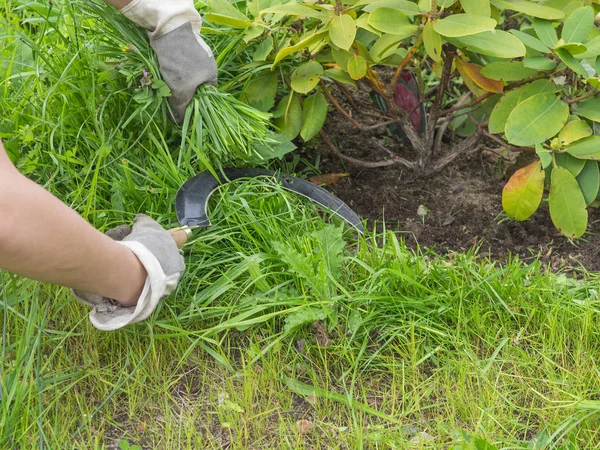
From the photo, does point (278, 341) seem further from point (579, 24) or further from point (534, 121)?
point (579, 24)

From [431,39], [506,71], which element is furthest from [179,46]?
[506,71]

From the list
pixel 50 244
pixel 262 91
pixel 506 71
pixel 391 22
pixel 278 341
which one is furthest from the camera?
pixel 262 91

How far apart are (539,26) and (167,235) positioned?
121 centimetres

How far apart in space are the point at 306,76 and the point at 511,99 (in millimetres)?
618

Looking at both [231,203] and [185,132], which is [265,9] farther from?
[231,203]

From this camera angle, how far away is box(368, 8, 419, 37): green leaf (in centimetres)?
196

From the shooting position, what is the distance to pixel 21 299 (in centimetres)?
197

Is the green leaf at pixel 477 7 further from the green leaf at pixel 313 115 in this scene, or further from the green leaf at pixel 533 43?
the green leaf at pixel 313 115

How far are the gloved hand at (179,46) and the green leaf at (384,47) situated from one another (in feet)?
1.60

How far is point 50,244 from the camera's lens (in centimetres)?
138

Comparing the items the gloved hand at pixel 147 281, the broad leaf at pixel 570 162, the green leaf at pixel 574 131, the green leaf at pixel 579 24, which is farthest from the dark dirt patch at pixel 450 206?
the gloved hand at pixel 147 281

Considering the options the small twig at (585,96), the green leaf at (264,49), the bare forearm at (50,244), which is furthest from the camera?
the green leaf at (264,49)

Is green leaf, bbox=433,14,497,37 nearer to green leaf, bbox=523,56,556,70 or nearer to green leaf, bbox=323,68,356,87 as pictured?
green leaf, bbox=523,56,556,70

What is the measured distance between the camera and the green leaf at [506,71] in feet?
6.86
